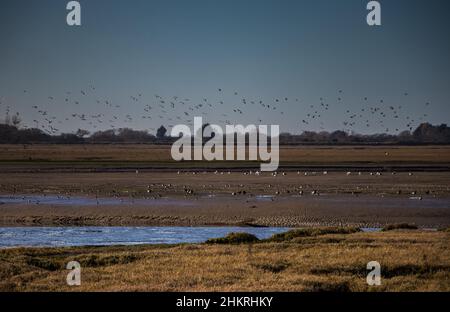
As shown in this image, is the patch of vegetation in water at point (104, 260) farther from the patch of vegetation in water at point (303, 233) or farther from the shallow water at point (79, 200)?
the shallow water at point (79, 200)

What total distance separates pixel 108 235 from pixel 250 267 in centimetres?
1527

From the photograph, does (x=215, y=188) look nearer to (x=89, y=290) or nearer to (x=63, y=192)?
(x=63, y=192)

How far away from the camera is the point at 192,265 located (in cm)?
2191

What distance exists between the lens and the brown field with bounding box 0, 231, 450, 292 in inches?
742

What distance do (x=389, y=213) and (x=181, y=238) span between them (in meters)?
14.5

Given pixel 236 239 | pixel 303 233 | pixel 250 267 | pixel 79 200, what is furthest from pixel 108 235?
pixel 79 200

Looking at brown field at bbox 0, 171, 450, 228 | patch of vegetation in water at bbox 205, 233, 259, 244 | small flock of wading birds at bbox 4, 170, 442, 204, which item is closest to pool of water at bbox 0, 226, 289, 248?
brown field at bbox 0, 171, 450, 228

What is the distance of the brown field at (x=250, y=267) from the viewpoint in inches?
742

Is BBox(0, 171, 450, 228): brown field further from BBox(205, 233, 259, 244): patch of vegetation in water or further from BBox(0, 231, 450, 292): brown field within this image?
BBox(0, 231, 450, 292): brown field

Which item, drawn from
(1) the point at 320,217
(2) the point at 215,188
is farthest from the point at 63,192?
(1) the point at 320,217

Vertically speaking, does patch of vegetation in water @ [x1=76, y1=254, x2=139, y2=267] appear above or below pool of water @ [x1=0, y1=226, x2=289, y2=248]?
above

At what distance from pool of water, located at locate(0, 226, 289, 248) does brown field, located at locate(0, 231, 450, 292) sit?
15.8 feet

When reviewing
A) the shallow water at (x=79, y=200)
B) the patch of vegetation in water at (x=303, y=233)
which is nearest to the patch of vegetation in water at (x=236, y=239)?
the patch of vegetation in water at (x=303, y=233)
